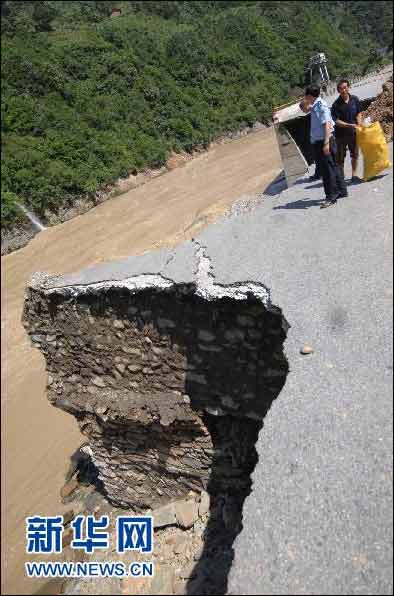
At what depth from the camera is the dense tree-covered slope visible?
2372cm

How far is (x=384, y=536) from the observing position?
2195 millimetres

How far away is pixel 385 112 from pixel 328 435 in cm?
553

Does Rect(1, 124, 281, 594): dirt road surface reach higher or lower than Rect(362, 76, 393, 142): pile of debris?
lower

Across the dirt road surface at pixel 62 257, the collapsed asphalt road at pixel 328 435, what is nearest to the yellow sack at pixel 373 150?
the collapsed asphalt road at pixel 328 435

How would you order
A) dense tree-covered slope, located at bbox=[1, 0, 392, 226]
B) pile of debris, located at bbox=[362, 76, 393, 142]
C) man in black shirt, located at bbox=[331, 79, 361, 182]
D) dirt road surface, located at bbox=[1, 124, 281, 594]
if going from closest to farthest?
man in black shirt, located at bbox=[331, 79, 361, 182] < pile of debris, located at bbox=[362, 76, 393, 142] < dirt road surface, located at bbox=[1, 124, 281, 594] < dense tree-covered slope, located at bbox=[1, 0, 392, 226]

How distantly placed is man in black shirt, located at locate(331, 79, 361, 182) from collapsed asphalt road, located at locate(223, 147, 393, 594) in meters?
2.15

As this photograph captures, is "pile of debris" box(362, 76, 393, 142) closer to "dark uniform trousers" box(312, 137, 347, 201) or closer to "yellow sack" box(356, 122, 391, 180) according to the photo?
"yellow sack" box(356, 122, 391, 180)

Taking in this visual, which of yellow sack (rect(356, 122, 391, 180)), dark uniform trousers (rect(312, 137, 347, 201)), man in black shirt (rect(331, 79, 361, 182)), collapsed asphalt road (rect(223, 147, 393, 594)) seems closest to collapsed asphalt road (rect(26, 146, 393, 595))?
collapsed asphalt road (rect(223, 147, 393, 594))

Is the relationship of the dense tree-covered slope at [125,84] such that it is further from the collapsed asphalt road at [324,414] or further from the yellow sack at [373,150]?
the collapsed asphalt road at [324,414]

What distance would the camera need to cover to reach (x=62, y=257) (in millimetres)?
18906

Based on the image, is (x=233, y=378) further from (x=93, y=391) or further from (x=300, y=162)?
(x=300, y=162)

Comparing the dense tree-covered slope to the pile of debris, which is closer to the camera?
the pile of debris

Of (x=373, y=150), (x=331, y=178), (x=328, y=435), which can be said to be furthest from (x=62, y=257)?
(x=328, y=435)

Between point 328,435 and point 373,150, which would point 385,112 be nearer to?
point 373,150
